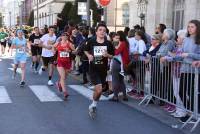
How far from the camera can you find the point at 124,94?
440 inches

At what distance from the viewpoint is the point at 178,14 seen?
865 inches

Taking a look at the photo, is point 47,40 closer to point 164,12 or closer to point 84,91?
point 84,91

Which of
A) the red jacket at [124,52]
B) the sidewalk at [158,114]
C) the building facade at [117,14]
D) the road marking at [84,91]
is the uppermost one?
the building facade at [117,14]

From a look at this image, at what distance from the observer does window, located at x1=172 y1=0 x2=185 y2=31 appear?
21.6 meters

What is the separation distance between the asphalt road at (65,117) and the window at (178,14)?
10814mm

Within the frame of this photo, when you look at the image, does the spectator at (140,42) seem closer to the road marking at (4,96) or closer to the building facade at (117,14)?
the road marking at (4,96)

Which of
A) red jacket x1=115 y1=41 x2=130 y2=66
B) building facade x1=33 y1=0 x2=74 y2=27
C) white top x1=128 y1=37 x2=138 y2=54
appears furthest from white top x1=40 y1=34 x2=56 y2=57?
building facade x1=33 y1=0 x2=74 y2=27

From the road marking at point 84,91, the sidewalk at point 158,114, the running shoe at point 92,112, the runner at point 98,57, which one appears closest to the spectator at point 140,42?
the sidewalk at point 158,114

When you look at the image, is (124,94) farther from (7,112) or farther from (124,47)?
(7,112)

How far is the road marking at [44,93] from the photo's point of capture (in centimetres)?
1113

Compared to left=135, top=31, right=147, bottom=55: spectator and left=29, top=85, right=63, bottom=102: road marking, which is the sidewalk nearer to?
left=135, top=31, right=147, bottom=55: spectator

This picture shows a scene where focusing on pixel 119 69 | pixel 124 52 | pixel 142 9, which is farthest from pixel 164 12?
pixel 124 52

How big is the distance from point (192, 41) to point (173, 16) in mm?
14712

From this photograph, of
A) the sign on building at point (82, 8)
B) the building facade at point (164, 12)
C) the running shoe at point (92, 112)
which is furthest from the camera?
the sign on building at point (82, 8)
